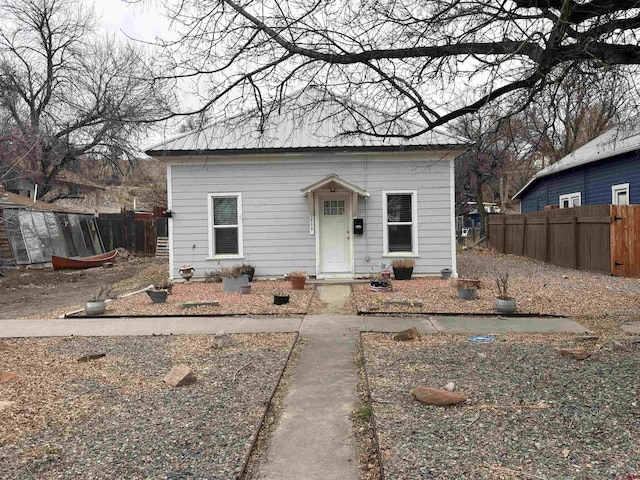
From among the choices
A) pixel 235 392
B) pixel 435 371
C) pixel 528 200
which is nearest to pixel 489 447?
pixel 435 371

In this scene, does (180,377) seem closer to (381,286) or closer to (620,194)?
(381,286)

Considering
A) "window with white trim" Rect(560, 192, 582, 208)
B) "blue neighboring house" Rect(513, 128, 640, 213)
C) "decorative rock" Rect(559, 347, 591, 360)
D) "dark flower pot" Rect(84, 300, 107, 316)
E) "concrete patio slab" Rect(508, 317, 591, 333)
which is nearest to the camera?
"decorative rock" Rect(559, 347, 591, 360)

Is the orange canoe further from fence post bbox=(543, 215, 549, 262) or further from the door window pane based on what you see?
fence post bbox=(543, 215, 549, 262)

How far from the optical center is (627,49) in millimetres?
4738

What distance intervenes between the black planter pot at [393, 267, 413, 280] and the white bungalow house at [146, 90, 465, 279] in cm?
51

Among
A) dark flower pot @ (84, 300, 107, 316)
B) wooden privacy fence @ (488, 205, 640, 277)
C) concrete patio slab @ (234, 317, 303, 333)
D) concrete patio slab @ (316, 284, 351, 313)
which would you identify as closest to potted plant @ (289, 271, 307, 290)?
concrete patio slab @ (316, 284, 351, 313)

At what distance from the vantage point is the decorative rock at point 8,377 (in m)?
4.91

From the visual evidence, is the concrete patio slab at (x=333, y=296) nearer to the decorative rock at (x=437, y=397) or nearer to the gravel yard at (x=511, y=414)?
the gravel yard at (x=511, y=414)

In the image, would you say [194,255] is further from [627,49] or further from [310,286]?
[627,49]

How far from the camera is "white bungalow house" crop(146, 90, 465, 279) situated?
1269 cm

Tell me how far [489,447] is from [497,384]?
1.38 meters

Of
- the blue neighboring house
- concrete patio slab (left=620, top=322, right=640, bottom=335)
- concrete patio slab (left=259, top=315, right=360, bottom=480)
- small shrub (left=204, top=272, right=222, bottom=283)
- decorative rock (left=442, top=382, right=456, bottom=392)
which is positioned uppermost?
the blue neighboring house

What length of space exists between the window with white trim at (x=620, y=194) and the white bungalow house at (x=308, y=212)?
8576 millimetres

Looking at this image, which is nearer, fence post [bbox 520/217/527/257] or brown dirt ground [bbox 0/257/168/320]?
brown dirt ground [bbox 0/257/168/320]
